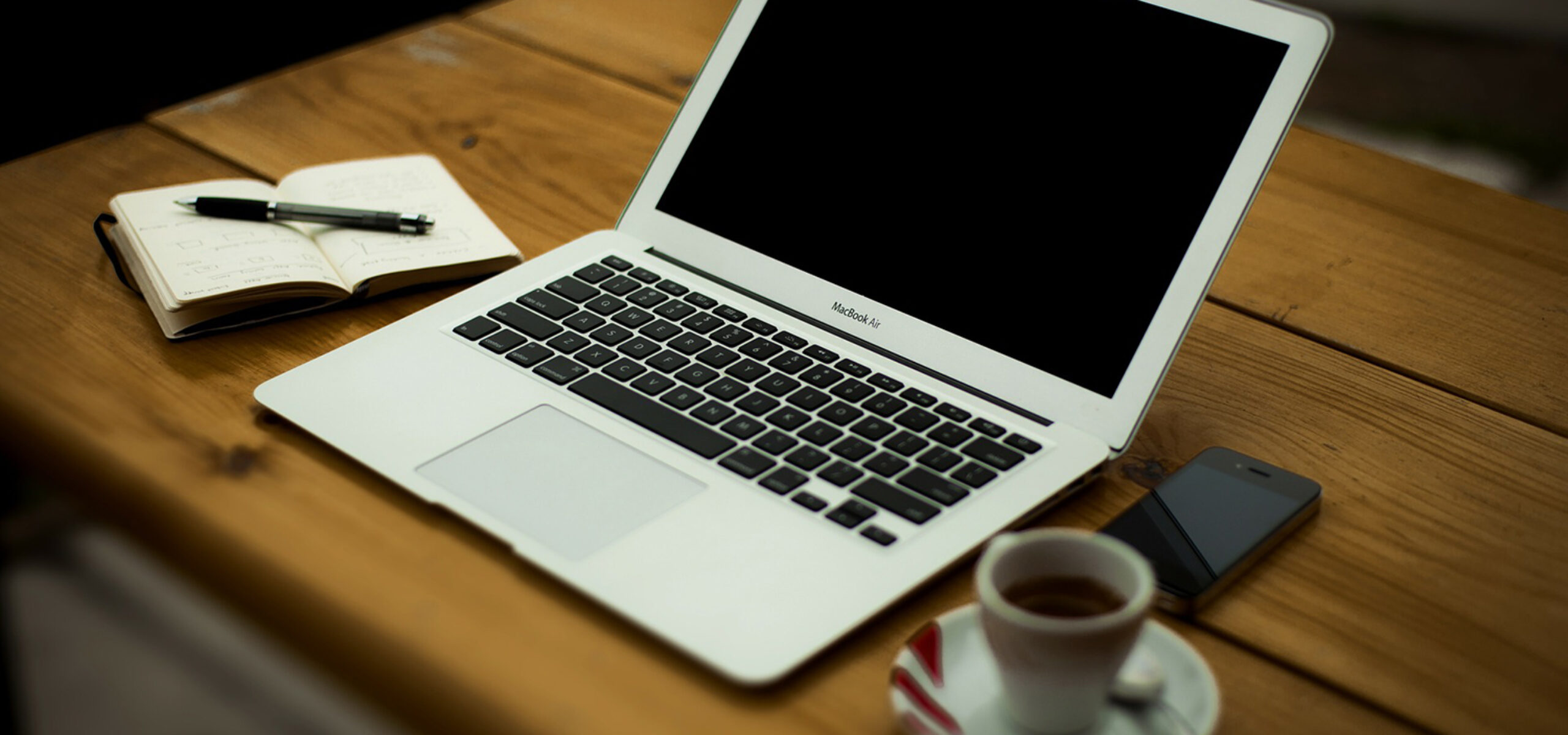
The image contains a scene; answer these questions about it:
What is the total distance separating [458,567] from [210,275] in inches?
14.4

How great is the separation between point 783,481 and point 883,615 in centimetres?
10

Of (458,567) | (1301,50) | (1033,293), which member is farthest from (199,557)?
Answer: (1301,50)

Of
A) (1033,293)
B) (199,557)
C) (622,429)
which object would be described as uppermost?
(1033,293)

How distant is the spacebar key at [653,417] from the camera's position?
0.76m

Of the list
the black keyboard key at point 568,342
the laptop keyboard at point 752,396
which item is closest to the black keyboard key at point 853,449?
the laptop keyboard at point 752,396

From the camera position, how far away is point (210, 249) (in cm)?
93

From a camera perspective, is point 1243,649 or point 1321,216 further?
point 1321,216

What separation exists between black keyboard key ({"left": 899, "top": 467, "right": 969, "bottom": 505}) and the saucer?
0.32ft

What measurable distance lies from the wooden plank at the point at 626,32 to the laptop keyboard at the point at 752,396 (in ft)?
1.69

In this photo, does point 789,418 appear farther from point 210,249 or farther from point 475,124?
point 475,124

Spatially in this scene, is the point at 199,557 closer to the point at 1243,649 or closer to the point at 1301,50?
the point at 1243,649

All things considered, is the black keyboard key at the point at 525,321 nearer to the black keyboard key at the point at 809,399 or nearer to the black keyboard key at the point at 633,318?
the black keyboard key at the point at 633,318

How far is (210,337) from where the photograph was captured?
0.88 meters

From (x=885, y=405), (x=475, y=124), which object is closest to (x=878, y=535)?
(x=885, y=405)
